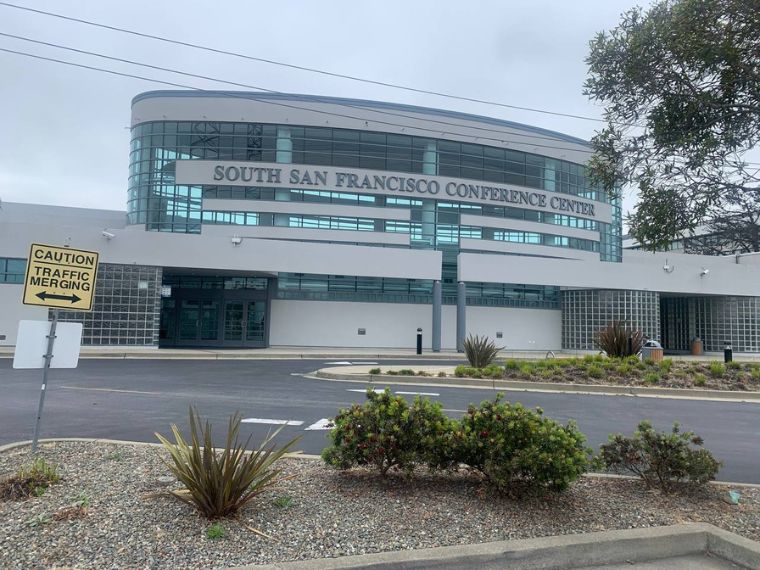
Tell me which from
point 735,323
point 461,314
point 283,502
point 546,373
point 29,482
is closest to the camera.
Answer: point 283,502

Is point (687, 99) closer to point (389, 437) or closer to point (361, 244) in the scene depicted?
point (389, 437)

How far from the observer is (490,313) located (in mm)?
31250

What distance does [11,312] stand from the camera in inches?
947

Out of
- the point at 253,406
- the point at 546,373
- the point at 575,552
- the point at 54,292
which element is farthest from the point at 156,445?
the point at 546,373

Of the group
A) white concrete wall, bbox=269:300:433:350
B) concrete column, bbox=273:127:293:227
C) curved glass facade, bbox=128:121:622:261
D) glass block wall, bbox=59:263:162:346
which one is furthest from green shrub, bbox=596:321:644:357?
concrete column, bbox=273:127:293:227

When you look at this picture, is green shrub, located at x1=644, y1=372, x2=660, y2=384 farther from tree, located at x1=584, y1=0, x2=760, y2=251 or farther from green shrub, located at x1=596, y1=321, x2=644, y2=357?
tree, located at x1=584, y1=0, x2=760, y2=251

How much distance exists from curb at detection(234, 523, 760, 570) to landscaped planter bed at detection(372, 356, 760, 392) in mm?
11025

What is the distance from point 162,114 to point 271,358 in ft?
65.6

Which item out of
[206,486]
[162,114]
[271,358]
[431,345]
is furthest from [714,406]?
[162,114]

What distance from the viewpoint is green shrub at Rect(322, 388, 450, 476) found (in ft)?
17.2

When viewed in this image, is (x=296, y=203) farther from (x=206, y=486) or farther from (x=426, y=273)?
(x=206, y=486)

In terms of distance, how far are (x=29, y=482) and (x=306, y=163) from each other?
30837 millimetres

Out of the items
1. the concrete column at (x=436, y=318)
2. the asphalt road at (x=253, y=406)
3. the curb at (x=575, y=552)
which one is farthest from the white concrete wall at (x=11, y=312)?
the curb at (x=575, y=552)

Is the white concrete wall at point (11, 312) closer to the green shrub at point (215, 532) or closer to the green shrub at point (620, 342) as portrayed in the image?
the green shrub at point (620, 342)
